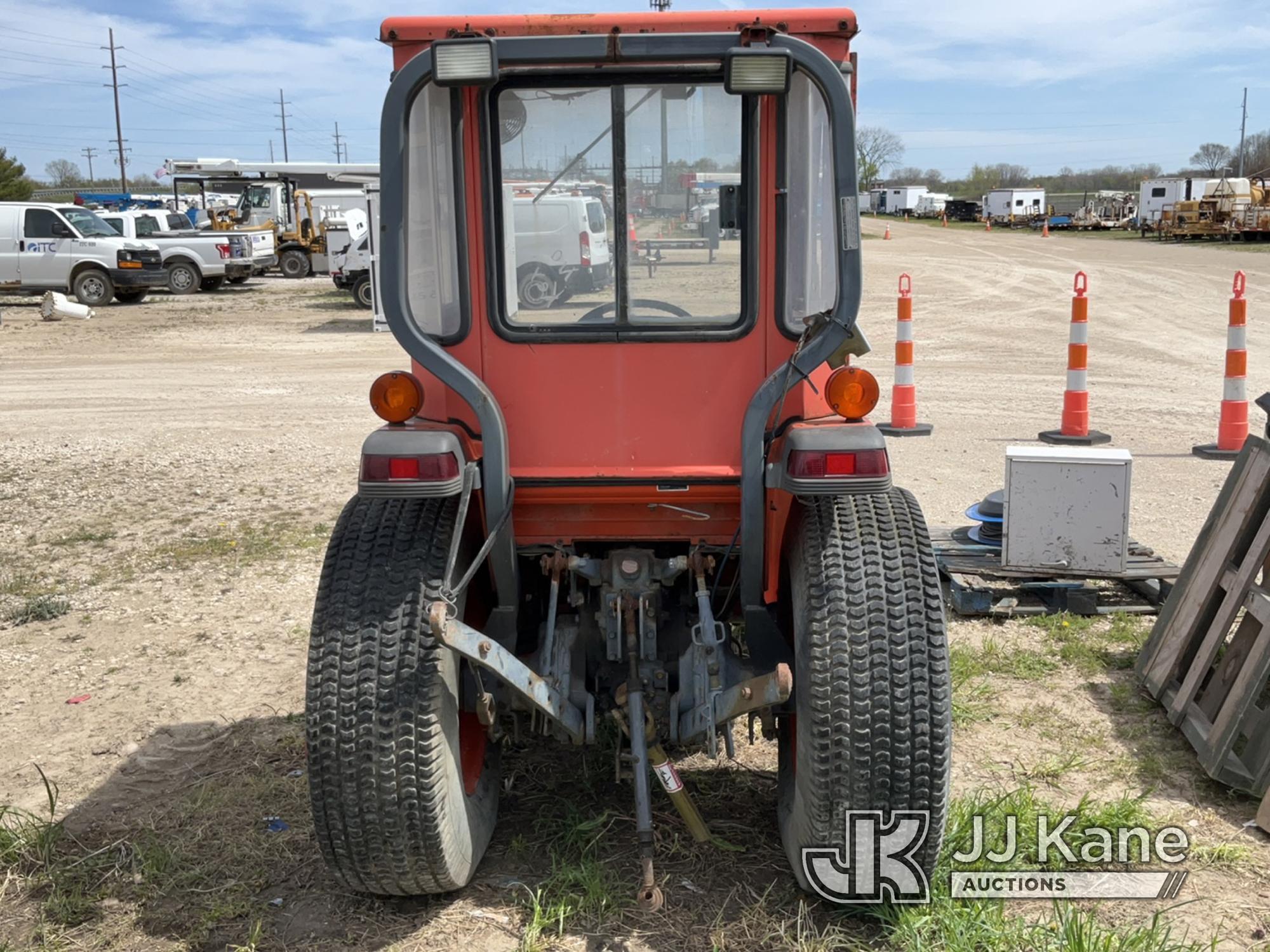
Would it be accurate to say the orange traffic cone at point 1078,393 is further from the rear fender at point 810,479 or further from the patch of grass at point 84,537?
the patch of grass at point 84,537

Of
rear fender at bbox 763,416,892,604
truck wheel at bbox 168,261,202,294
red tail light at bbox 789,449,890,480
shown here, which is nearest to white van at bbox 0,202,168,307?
truck wheel at bbox 168,261,202,294

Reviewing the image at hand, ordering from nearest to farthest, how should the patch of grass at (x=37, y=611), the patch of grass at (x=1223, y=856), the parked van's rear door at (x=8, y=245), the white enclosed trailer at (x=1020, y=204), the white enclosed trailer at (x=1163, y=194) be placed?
1. the patch of grass at (x=1223, y=856)
2. the patch of grass at (x=37, y=611)
3. the parked van's rear door at (x=8, y=245)
4. the white enclosed trailer at (x=1163, y=194)
5. the white enclosed trailer at (x=1020, y=204)

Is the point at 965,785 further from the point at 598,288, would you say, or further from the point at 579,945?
the point at 598,288

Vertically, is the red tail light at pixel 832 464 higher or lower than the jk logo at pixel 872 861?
higher

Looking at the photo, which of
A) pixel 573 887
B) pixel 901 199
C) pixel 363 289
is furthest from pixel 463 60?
pixel 901 199

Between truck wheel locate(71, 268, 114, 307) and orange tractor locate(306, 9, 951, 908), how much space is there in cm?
2150

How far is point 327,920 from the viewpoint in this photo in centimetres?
336

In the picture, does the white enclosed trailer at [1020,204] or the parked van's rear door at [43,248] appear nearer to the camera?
the parked van's rear door at [43,248]

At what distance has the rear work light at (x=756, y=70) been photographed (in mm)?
2967

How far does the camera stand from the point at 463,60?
2998 millimetres

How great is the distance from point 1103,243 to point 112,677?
3841 centimetres

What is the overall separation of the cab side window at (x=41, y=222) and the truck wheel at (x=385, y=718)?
71.2ft

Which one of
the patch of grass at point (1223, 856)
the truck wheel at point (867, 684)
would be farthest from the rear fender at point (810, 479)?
the patch of grass at point (1223, 856)

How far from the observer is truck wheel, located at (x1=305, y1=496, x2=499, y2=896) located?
3.08 m
